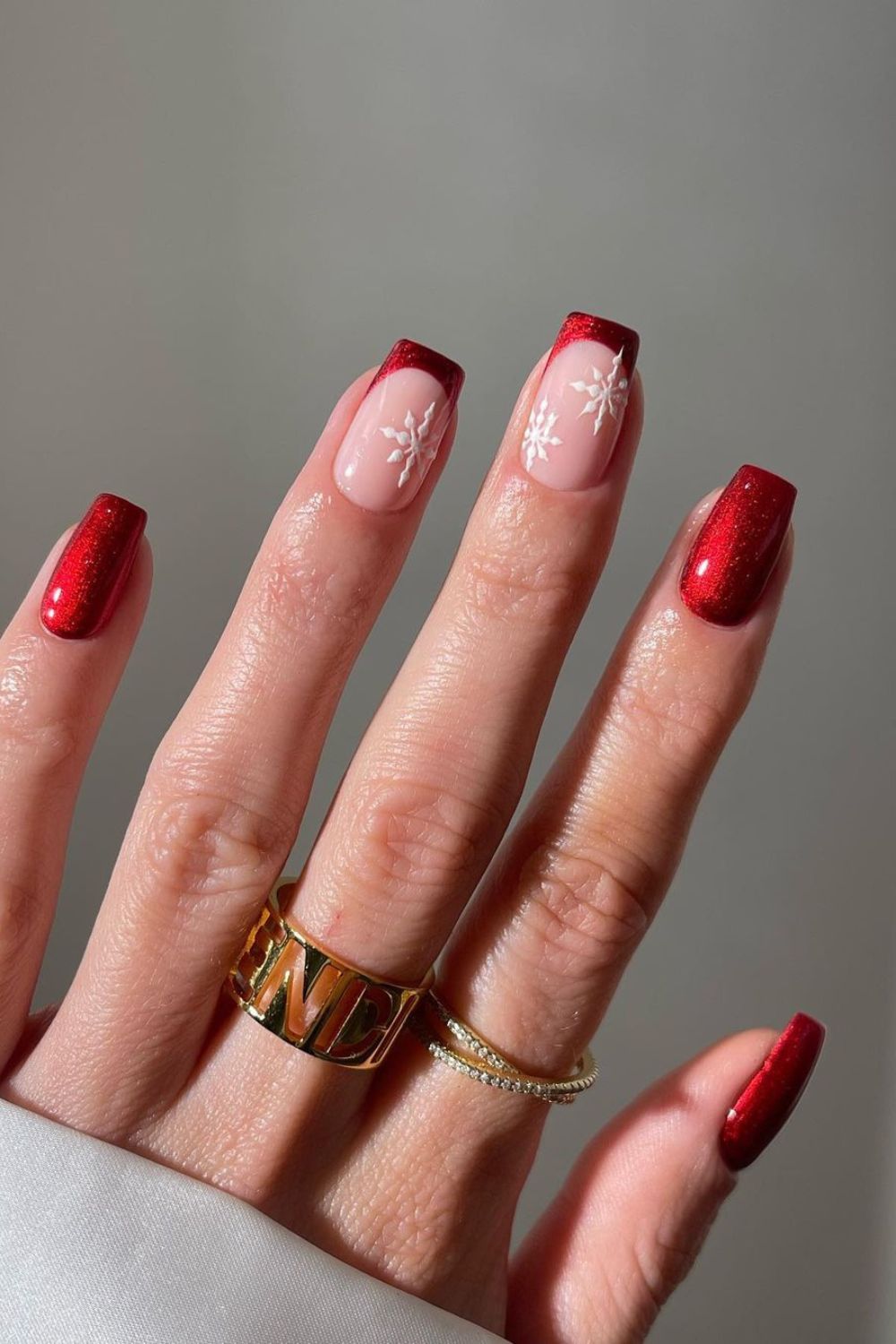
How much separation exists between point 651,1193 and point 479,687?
0.92 ft

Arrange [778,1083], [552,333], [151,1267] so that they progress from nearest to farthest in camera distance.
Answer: [151,1267] → [778,1083] → [552,333]

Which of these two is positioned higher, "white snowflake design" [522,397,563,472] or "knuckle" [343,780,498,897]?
"white snowflake design" [522,397,563,472]

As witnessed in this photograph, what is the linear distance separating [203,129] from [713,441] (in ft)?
1.71

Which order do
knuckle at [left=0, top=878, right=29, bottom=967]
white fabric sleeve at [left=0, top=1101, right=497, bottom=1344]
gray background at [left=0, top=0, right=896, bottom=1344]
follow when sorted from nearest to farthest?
1. white fabric sleeve at [left=0, top=1101, right=497, bottom=1344]
2. knuckle at [left=0, top=878, right=29, bottom=967]
3. gray background at [left=0, top=0, right=896, bottom=1344]

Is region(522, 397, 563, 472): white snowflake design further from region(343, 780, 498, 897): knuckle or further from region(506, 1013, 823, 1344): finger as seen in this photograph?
region(506, 1013, 823, 1344): finger

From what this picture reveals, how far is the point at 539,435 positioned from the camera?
1.85ft

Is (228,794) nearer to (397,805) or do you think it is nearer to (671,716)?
(397,805)

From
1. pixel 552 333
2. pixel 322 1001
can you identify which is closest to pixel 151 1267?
pixel 322 1001

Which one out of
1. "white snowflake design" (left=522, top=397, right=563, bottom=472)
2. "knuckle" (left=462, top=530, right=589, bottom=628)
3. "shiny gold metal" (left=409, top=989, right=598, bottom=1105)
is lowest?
"shiny gold metal" (left=409, top=989, right=598, bottom=1105)

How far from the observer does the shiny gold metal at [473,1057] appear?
2.05 ft

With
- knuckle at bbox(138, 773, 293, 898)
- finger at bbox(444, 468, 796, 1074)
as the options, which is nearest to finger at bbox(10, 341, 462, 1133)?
knuckle at bbox(138, 773, 293, 898)

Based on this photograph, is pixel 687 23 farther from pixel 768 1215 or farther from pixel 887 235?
pixel 768 1215

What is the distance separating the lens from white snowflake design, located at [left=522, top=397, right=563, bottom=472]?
56 centimetres

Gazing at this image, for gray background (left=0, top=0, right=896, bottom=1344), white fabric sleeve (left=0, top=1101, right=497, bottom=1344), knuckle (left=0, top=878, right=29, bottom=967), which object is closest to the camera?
white fabric sleeve (left=0, top=1101, right=497, bottom=1344)
